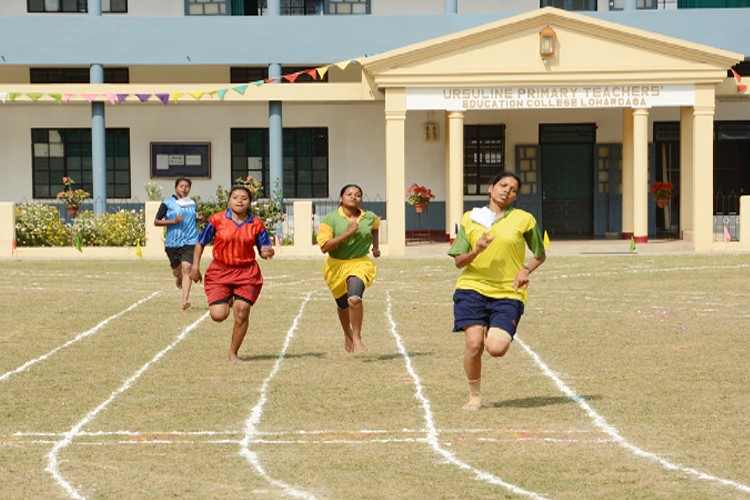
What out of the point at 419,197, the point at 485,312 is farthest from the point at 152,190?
the point at 485,312

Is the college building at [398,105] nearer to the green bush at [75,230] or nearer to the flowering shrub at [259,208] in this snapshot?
the flowering shrub at [259,208]

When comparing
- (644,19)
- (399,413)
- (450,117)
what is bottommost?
(399,413)

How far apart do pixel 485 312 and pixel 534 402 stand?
2.65 ft

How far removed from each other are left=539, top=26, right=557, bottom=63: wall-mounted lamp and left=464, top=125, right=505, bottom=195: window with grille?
4.48m

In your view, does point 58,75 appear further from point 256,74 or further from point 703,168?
point 703,168

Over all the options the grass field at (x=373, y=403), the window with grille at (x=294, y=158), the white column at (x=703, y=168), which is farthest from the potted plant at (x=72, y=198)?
the white column at (x=703, y=168)

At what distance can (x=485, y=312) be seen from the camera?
10.2 m

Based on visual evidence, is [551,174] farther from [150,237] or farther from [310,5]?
[150,237]

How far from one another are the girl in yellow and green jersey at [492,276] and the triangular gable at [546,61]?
19435mm

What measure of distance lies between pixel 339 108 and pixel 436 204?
3.20 metres

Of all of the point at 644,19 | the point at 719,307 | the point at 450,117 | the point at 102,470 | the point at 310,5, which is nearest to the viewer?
the point at 102,470

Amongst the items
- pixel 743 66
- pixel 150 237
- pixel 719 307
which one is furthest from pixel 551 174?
pixel 719 307

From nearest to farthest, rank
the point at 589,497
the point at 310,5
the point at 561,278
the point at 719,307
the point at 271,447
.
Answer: the point at 589,497 < the point at 271,447 < the point at 719,307 < the point at 561,278 < the point at 310,5

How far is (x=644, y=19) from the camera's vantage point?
1265 inches
